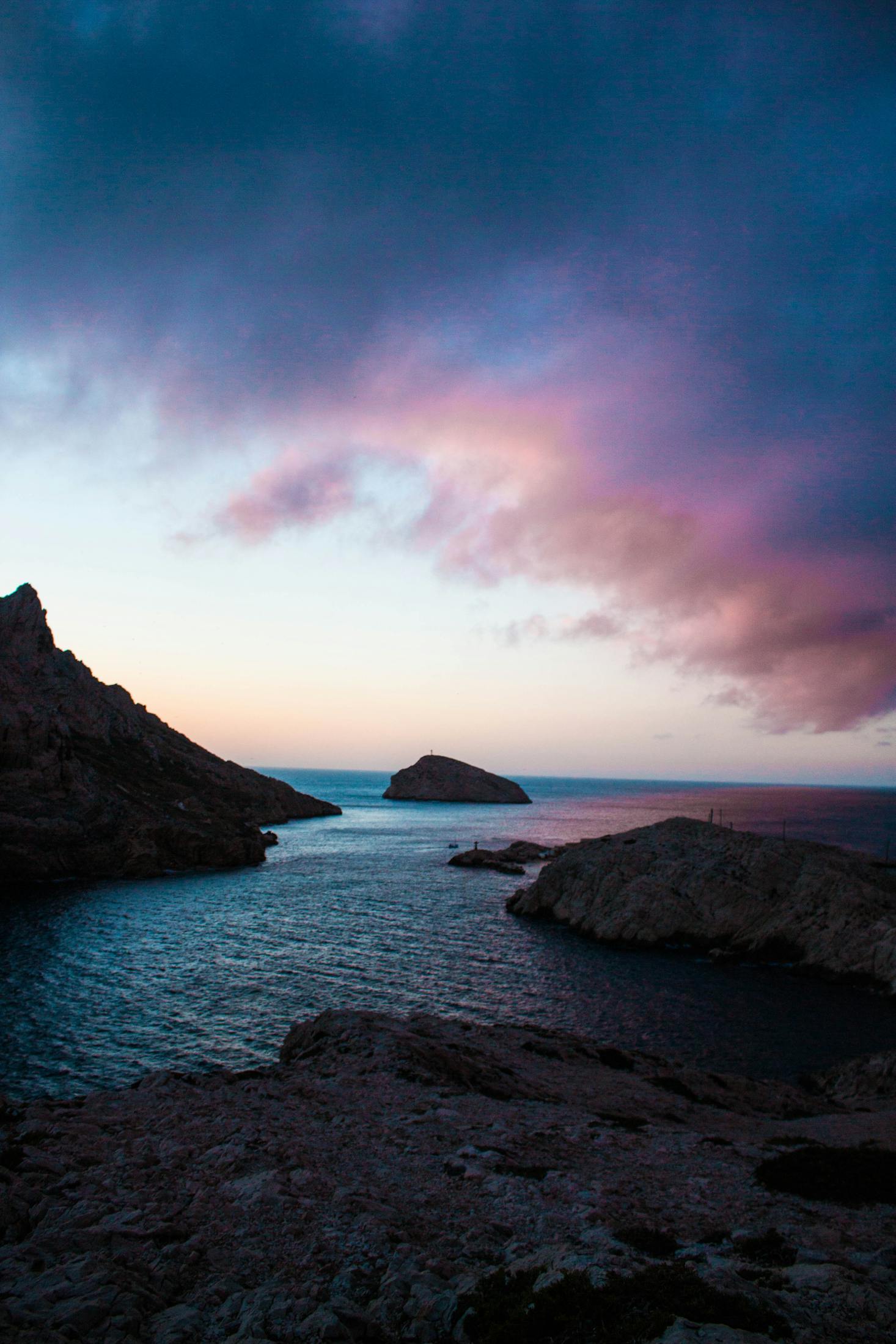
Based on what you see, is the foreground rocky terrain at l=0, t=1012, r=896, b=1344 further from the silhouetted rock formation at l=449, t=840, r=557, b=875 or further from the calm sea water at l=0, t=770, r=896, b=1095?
the silhouetted rock formation at l=449, t=840, r=557, b=875

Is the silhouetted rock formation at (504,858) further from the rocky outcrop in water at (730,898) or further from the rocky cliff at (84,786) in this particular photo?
the rocky cliff at (84,786)

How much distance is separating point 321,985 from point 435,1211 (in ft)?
100.0

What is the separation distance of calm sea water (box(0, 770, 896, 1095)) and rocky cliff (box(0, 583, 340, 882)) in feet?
28.8

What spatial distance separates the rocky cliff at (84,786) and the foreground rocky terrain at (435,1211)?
67.4 meters

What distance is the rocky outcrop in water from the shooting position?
52156 mm

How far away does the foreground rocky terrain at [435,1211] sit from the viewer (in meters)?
10.6

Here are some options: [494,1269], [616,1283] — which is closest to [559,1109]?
[494,1269]

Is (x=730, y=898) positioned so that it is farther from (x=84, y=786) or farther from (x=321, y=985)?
(x=84, y=786)

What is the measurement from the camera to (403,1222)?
14750mm

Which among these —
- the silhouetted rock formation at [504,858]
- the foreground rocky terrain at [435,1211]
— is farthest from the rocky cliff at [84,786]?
the foreground rocky terrain at [435,1211]

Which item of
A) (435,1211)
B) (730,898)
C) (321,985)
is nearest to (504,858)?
(730,898)

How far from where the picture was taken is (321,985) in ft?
144

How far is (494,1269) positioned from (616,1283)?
2.79 meters

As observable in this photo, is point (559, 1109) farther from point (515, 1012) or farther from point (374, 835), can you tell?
point (374, 835)
